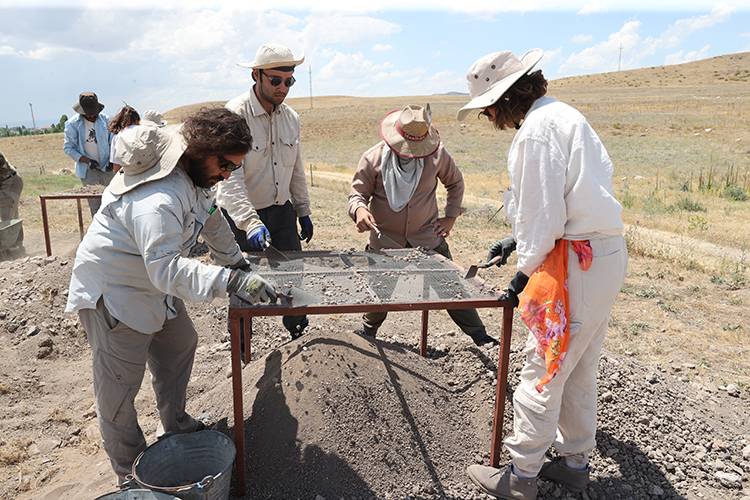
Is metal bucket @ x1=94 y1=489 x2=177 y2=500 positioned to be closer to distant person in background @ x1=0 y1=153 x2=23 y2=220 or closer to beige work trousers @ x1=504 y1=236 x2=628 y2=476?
beige work trousers @ x1=504 y1=236 x2=628 y2=476

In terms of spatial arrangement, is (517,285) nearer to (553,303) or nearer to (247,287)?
(553,303)

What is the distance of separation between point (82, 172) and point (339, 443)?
6225 mm

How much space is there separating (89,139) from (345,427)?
6.12m

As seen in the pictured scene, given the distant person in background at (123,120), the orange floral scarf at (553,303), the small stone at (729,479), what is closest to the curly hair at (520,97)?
the orange floral scarf at (553,303)

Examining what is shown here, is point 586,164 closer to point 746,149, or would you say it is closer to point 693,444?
point 693,444

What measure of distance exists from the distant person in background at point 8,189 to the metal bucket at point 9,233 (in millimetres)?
142

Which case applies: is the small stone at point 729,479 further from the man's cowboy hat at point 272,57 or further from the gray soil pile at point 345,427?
the man's cowboy hat at point 272,57

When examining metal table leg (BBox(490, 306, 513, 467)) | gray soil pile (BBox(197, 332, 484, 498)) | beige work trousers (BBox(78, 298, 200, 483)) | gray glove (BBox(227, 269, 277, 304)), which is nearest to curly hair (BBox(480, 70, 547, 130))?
metal table leg (BBox(490, 306, 513, 467))

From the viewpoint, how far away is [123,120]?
20.9ft

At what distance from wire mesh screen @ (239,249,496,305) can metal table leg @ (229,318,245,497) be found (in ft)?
1.30

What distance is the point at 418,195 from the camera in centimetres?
425

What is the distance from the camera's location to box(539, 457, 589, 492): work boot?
3.10 meters

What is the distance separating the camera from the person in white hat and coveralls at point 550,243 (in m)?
2.49

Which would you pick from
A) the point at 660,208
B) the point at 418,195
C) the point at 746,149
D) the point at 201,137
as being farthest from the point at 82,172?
the point at 746,149
